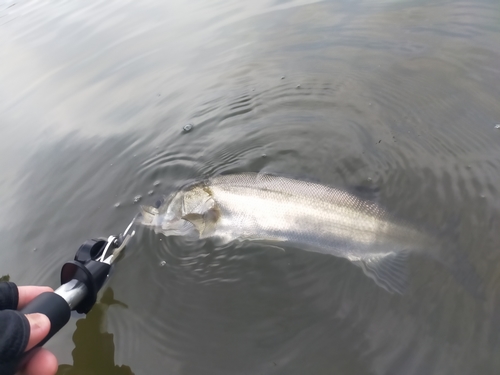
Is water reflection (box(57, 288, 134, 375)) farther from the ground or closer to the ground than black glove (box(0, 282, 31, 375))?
closer to the ground

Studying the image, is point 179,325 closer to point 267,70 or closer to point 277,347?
point 277,347

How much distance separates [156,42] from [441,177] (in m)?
7.34

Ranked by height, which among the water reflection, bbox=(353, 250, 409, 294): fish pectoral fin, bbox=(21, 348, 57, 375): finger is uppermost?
bbox=(21, 348, 57, 375): finger

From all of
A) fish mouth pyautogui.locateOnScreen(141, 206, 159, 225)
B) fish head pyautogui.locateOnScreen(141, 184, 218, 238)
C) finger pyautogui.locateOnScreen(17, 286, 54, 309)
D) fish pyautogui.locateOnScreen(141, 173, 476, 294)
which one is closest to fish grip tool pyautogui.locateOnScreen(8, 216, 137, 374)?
finger pyautogui.locateOnScreen(17, 286, 54, 309)

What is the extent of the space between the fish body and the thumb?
1806 millimetres

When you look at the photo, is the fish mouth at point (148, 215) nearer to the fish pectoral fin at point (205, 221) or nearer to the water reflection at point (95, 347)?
the fish pectoral fin at point (205, 221)

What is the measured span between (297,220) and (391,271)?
0.92 meters

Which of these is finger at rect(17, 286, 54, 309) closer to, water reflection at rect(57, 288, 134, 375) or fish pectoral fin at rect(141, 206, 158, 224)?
water reflection at rect(57, 288, 134, 375)

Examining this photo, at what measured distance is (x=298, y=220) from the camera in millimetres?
3479

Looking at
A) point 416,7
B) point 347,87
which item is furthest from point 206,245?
point 416,7

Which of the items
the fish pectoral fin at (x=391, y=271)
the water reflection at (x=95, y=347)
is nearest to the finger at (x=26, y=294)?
the water reflection at (x=95, y=347)

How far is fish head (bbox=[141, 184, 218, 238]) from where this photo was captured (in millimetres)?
3908

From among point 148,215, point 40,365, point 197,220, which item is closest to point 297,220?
point 197,220

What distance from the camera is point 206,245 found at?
151 inches
